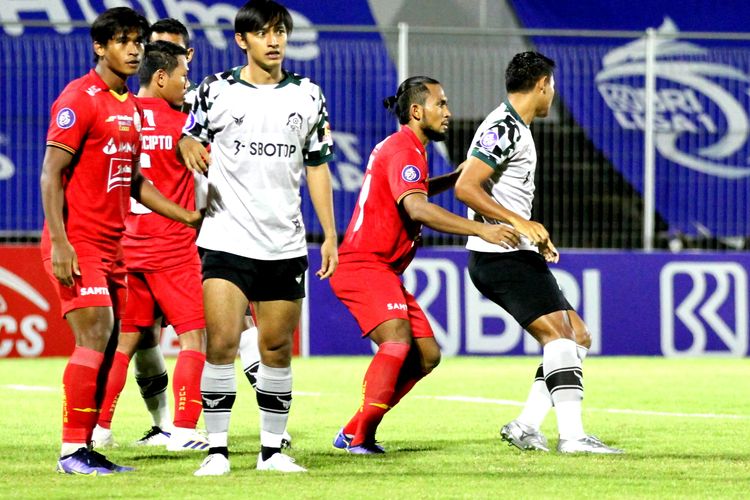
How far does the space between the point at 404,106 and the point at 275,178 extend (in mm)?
1794

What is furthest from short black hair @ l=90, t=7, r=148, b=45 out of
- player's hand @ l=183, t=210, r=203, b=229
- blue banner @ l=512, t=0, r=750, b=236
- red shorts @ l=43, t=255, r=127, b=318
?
blue banner @ l=512, t=0, r=750, b=236

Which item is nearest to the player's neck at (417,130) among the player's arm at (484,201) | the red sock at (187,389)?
the player's arm at (484,201)

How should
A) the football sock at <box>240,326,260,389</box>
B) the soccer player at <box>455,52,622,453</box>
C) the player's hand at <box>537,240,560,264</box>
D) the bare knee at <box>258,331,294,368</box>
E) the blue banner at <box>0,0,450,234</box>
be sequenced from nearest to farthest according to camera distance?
the bare knee at <box>258,331,294,368</box> → the player's hand at <box>537,240,560,264</box> → the soccer player at <box>455,52,622,453</box> → the football sock at <box>240,326,260,389</box> → the blue banner at <box>0,0,450,234</box>

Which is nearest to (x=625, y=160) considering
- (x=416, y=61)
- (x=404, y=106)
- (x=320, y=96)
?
(x=416, y=61)

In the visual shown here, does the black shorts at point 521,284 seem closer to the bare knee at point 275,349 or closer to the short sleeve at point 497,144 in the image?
the short sleeve at point 497,144

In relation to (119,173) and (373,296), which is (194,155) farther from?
(373,296)

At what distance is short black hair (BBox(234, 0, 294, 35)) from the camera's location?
7.01m

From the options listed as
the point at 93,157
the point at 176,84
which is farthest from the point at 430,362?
the point at 93,157

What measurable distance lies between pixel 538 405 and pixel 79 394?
2.73m

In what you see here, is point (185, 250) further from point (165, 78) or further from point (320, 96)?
point (320, 96)

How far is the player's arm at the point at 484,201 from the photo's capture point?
25.7ft

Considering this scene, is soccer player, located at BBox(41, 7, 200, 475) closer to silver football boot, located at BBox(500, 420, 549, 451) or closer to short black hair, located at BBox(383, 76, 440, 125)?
short black hair, located at BBox(383, 76, 440, 125)

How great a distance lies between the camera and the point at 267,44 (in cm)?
701

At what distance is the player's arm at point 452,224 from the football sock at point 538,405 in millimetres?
990
